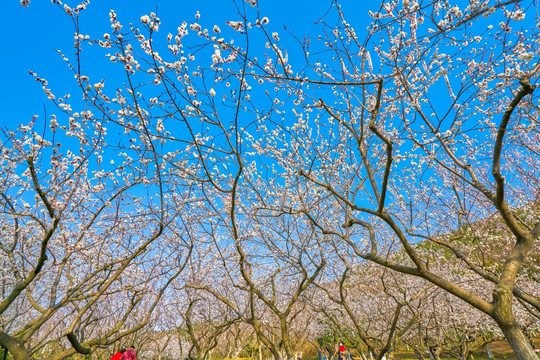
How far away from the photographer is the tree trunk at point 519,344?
115 inches

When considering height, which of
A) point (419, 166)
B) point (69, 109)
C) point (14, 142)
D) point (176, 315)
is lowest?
point (176, 315)

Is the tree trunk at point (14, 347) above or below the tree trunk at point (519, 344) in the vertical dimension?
below

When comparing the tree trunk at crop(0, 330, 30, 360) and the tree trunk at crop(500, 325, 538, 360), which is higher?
the tree trunk at crop(500, 325, 538, 360)

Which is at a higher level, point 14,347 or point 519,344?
point 519,344

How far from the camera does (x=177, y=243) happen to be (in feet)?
28.9

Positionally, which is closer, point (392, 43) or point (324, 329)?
point (392, 43)

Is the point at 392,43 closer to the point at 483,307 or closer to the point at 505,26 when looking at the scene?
the point at 505,26

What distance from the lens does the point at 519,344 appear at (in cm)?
296

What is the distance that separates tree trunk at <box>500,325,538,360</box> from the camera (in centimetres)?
293

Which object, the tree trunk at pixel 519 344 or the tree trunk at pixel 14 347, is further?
the tree trunk at pixel 14 347

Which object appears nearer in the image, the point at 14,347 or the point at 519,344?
the point at 519,344

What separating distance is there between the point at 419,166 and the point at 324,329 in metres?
28.7

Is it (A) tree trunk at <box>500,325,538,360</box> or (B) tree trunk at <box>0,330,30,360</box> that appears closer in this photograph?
(A) tree trunk at <box>500,325,538,360</box>

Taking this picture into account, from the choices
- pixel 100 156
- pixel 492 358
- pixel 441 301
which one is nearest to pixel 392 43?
pixel 100 156
